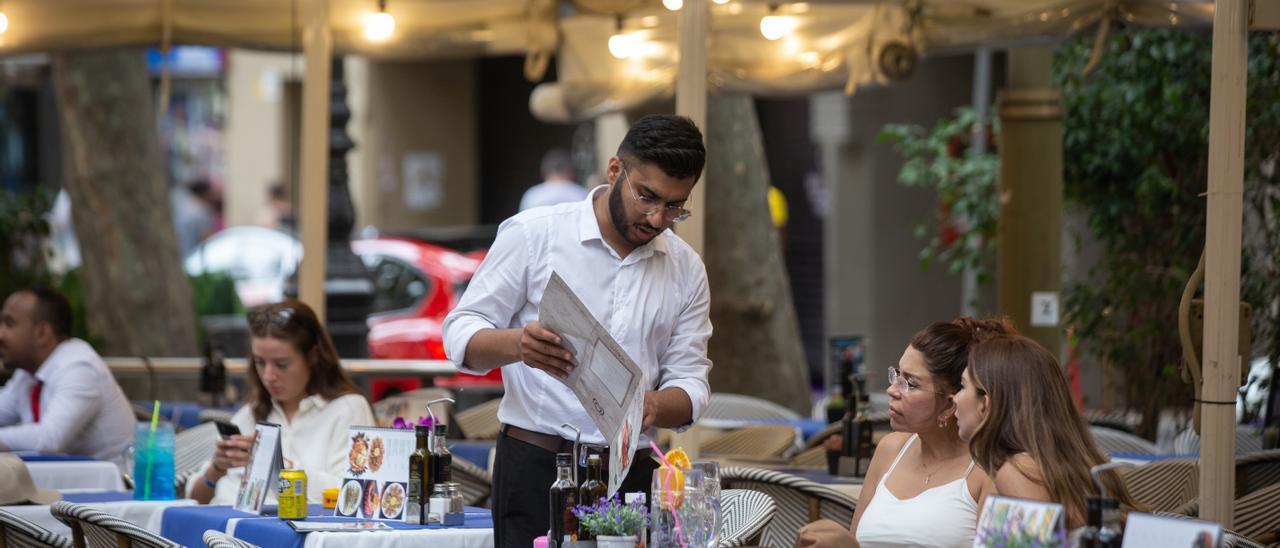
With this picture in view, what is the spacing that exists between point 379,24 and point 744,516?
442 cm

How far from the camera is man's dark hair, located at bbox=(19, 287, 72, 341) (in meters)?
7.50

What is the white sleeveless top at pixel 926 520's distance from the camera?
14.6 ft

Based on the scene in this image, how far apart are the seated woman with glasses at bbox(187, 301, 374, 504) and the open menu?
2.27m

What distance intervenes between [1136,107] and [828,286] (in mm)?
9545

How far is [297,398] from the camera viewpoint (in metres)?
6.29

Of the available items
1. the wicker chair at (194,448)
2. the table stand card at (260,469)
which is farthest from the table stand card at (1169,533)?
the wicker chair at (194,448)

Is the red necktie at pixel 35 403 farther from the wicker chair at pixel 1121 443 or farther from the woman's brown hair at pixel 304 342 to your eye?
the wicker chair at pixel 1121 443

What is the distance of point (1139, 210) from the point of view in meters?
9.48

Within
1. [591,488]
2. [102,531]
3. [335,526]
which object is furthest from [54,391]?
[591,488]

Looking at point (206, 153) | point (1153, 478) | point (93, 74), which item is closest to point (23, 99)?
point (206, 153)

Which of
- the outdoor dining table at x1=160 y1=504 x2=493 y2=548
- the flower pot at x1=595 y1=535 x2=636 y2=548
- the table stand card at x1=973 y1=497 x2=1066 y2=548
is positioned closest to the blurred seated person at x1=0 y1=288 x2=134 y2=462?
the outdoor dining table at x1=160 y1=504 x2=493 y2=548

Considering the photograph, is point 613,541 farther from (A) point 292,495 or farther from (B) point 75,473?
(B) point 75,473

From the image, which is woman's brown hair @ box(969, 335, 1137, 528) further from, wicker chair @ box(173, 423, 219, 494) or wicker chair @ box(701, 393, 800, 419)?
wicker chair @ box(701, 393, 800, 419)

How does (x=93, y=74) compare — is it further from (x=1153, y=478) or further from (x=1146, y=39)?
Answer: (x=1153, y=478)
